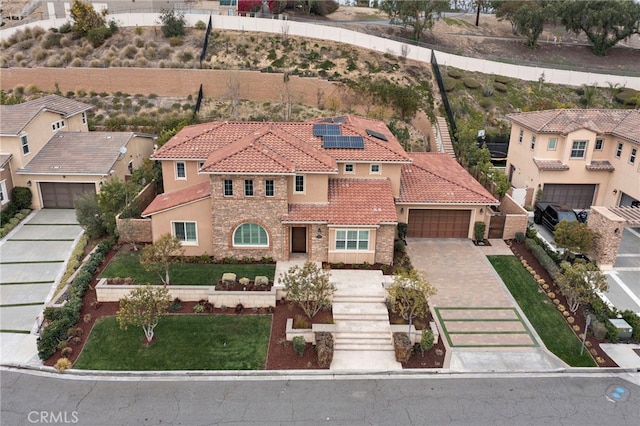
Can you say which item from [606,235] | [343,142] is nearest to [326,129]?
[343,142]

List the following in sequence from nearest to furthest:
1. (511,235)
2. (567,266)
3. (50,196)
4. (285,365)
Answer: (285,365) → (567,266) → (511,235) → (50,196)

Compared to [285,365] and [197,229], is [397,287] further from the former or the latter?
[197,229]

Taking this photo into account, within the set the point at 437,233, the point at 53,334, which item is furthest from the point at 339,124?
the point at 53,334

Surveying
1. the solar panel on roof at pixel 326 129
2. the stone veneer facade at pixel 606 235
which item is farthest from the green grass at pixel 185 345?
the stone veneer facade at pixel 606 235

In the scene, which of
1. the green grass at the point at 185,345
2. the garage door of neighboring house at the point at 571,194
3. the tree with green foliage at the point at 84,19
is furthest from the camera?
the tree with green foliage at the point at 84,19

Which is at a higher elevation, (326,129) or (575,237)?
(326,129)

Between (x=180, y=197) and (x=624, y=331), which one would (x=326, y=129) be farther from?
(x=624, y=331)

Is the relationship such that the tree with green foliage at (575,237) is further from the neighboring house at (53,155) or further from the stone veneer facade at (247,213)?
the neighboring house at (53,155)
